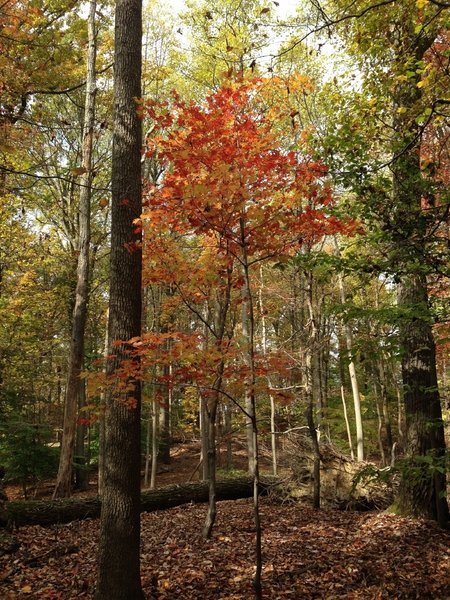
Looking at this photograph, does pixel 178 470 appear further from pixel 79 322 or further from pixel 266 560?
pixel 266 560

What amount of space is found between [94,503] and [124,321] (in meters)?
5.15

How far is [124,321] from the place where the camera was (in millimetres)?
4559

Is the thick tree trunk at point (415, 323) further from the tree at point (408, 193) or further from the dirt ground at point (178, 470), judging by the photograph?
the dirt ground at point (178, 470)

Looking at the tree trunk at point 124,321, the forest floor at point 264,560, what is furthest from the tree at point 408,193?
the tree trunk at point 124,321

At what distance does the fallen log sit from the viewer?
707 centimetres

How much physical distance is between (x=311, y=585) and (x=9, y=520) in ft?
15.5

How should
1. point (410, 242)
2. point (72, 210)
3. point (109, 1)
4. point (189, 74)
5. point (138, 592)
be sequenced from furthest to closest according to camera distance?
point (72, 210)
point (189, 74)
point (109, 1)
point (138, 592)
point (410, 242)

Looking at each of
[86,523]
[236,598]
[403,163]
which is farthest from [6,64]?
[236,598]

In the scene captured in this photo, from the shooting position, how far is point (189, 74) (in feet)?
41.4

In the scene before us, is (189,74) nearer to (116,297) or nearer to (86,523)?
(116,297)

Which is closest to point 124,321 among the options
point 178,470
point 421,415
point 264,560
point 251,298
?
point 251,298

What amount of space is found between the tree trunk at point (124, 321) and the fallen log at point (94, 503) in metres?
3.52

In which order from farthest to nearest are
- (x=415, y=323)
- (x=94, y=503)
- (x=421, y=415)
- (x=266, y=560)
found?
(x=94, y=503) < (x=421, y=415) < (x=266, y=560) < (x=415, y=323)

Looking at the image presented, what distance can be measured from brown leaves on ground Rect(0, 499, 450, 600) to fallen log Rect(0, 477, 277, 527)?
0.23 m
